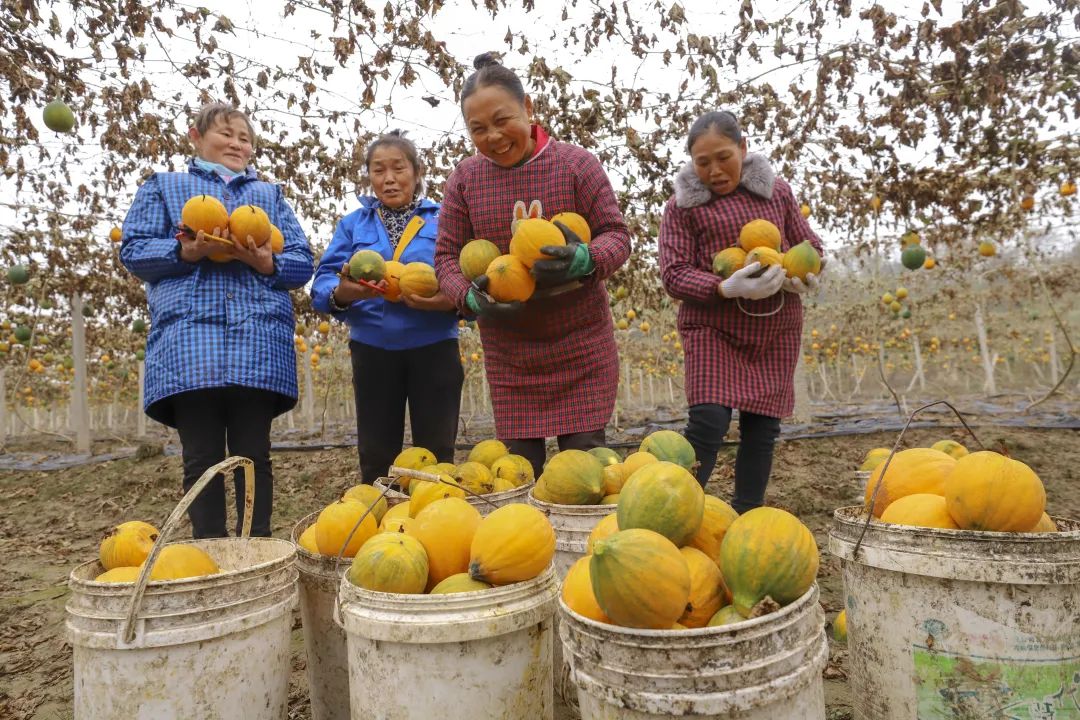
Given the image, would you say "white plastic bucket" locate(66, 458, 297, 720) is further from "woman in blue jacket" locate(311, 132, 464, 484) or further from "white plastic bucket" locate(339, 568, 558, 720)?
"woman in blue jacket" locate(311, 132, 464, 484)

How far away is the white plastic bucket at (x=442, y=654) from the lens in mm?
1348

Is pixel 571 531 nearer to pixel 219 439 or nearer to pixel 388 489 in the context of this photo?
pixel 388 489

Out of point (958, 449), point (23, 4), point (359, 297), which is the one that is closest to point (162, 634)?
point (359, 297)

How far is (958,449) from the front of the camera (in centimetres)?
210

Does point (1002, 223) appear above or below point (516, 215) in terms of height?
above

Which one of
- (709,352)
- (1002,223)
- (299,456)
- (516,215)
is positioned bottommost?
(299,456)

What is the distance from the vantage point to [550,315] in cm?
265

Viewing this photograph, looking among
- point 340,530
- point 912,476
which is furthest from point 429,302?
point 912,476

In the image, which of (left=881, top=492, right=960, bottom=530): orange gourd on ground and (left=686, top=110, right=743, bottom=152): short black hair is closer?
(left=881, top=492, right=960, bottom=530): orange gourd on ground

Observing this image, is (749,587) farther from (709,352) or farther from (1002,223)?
(1002,223)

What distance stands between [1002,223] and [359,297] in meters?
7.79

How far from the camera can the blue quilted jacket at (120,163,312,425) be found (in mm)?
2443

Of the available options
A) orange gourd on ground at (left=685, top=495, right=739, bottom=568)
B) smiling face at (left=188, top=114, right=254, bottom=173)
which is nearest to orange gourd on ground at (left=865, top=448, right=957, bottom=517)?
orange gourd on ground at (left=685, top=495, right=739, bottom=568)

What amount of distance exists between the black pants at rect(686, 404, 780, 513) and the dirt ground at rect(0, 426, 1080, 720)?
560mm
